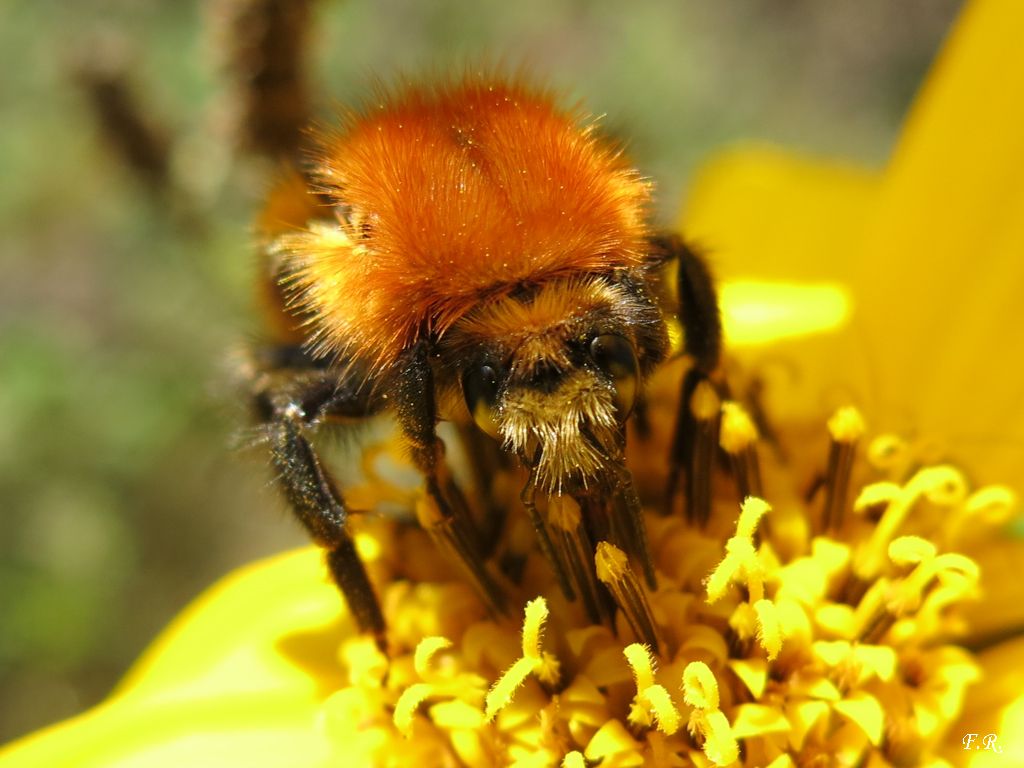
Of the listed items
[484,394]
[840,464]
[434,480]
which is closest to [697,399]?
[840,464]

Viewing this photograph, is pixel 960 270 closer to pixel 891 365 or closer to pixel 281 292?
pixel 891 365

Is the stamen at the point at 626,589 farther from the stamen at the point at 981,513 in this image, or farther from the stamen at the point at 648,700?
the stamen at the point at 981,513

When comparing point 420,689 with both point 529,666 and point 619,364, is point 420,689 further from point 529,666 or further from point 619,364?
point 619,364

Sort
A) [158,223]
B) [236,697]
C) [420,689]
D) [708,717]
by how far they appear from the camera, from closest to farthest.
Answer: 1. [708,717]
2. [420,689]
3. [236,697]
4. [158,223]

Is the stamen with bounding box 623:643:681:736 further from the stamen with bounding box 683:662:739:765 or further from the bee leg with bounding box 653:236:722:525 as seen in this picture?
the bee leg with bounding box 653:236:722:525
